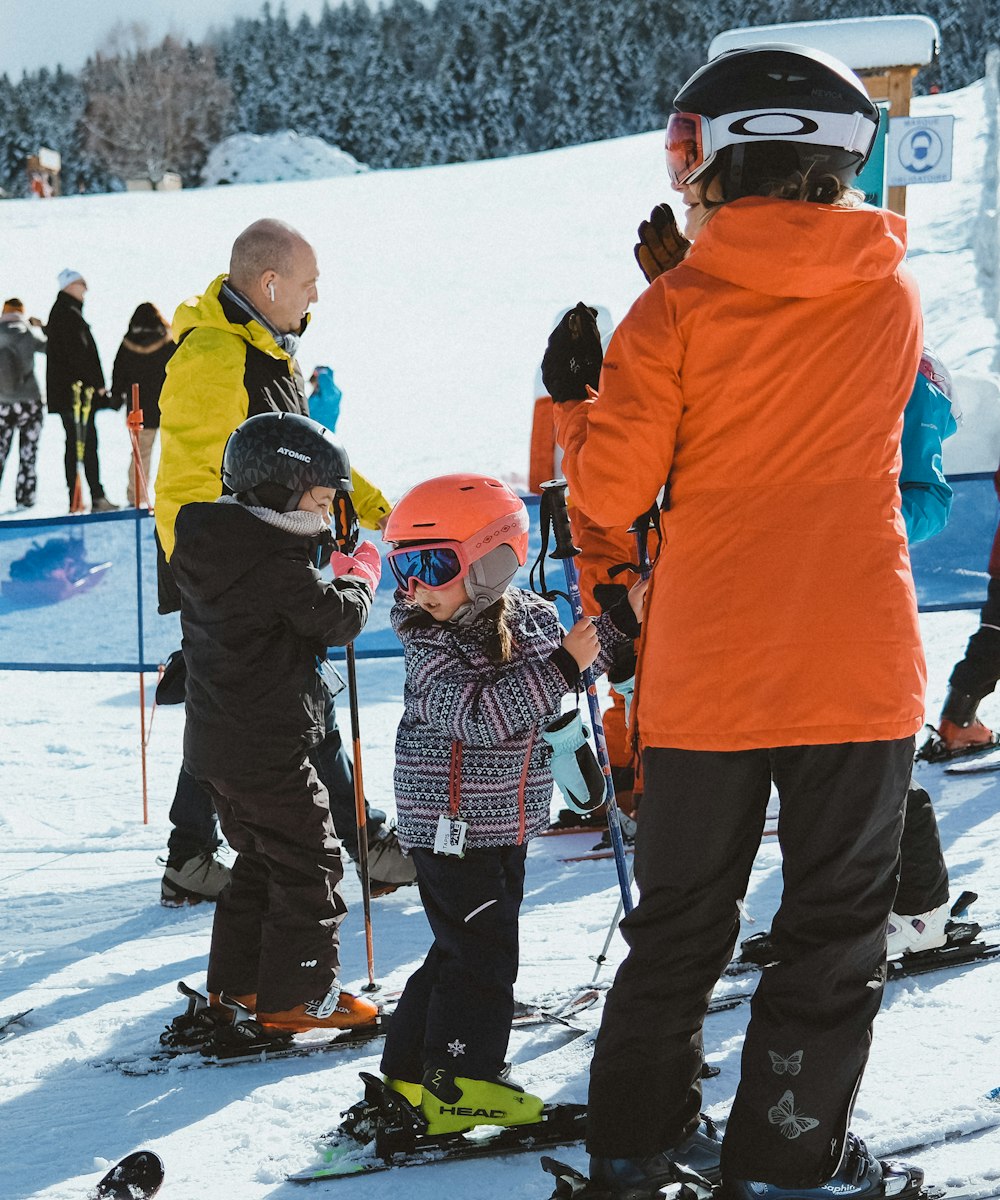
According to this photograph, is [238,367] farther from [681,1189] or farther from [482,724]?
[681,1189]

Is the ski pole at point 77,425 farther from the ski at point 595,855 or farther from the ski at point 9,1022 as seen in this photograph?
the ski at point 9,1022

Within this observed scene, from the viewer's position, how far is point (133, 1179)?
2.63 metres

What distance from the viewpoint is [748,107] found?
2.16m

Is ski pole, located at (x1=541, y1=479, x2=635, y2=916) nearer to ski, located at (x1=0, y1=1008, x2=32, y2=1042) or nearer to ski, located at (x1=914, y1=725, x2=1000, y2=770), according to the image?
ski, located at (x1=0, y1=1008, x2=32, y2=1042)

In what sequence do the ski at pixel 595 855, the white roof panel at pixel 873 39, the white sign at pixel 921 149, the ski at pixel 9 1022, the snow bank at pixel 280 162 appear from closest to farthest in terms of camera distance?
the ski at pixel 9 1022 < the ski at pixel 595 855 < the white roof panel at pixel 873 39 < the white sign at pixel 921 149 < the snow bank at pixel 280 162

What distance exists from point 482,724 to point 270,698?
0.78m

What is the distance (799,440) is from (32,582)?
526cm

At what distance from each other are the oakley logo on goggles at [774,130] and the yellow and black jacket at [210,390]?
1.89 metres

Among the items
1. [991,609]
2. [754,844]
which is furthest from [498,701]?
[991,609]

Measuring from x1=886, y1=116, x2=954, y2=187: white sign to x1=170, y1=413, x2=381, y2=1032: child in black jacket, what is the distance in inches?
240

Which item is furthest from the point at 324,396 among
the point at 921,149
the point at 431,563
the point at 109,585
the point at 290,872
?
the point at 431,563

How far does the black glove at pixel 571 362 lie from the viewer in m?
2.66

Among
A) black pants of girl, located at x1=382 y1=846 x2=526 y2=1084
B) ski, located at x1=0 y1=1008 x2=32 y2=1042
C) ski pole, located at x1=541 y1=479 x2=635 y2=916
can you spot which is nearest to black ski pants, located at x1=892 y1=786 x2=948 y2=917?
ski pole, located at x1=541 y1=479 x2=635 y2=916

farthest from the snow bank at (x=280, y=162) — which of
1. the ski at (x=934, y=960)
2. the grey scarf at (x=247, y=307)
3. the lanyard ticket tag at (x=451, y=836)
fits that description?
the lanyard ticket tag at (x=451, y=836)
